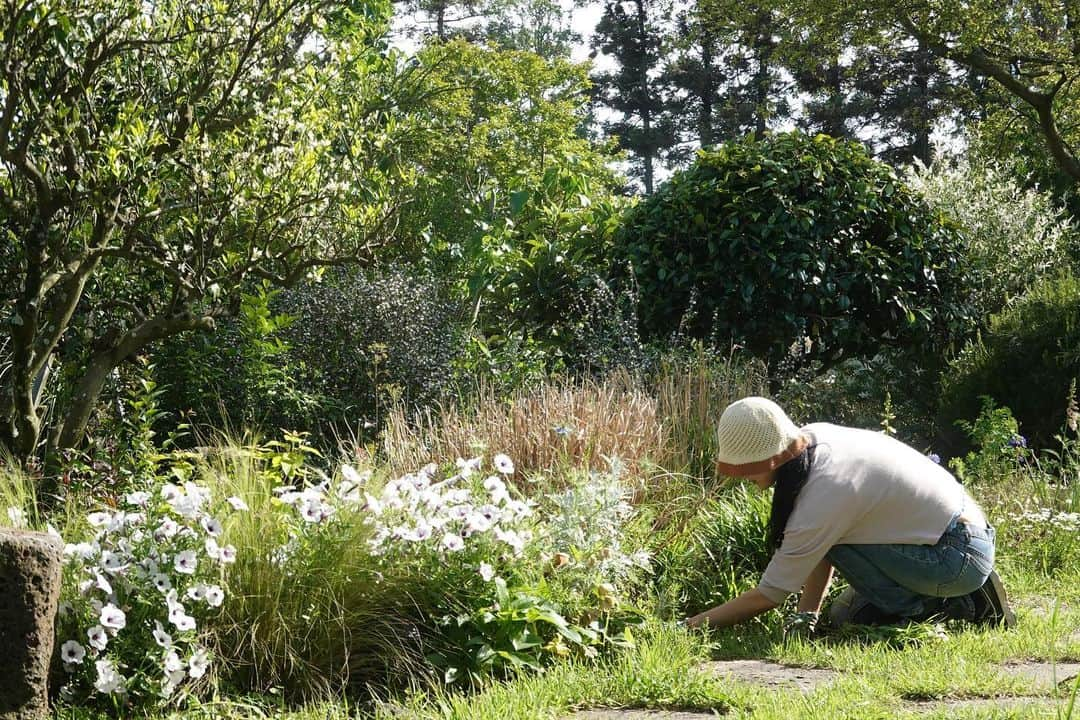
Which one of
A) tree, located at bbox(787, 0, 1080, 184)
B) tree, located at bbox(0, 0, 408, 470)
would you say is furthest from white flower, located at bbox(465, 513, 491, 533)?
tree, located at bbox(787, 0, 1080, 184)

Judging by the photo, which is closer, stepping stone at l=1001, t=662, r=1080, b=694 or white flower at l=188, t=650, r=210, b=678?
white flower at l=188, t=650, r=210, b=678

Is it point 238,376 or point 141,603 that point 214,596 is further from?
point 238,376

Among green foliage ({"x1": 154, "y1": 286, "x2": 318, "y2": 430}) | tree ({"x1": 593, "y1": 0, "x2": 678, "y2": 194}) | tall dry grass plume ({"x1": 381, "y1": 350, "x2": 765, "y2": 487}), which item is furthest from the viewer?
tree ({"x1": 593, "y1": 0, "x2": 678, "y2": 194})

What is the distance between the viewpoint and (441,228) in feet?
46.5

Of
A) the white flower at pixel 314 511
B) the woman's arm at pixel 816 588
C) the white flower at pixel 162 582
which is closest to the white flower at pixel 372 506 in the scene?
the white flower at pixel 314 511

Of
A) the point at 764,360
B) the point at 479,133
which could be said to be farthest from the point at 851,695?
the point at 479,133

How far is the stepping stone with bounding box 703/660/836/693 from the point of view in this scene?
3457 mm

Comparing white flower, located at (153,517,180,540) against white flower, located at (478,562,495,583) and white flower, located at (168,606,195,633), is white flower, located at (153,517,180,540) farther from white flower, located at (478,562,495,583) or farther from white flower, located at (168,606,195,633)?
white flower, located at (478,562,495,583)

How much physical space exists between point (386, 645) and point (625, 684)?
810 millimetres

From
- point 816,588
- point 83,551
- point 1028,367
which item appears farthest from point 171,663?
point 1028,367

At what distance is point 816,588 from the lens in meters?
4.22

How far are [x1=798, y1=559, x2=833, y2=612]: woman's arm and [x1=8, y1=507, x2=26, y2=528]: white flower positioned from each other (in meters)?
2.88

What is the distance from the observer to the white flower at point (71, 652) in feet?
10.2

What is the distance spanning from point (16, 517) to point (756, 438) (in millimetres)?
2586
